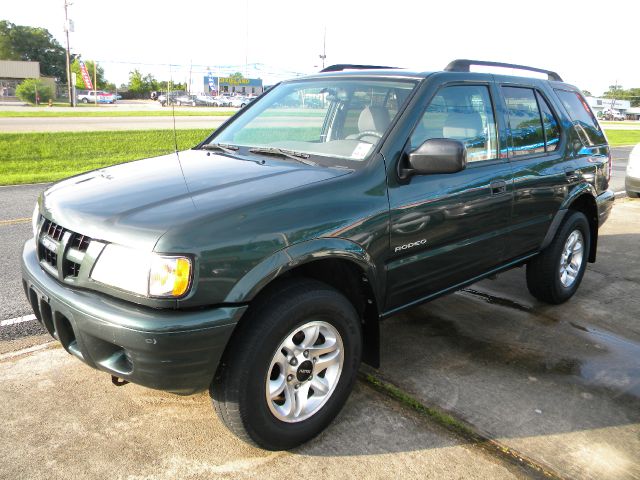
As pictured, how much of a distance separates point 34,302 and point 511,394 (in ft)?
8.74

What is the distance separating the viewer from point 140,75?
7412 centimetres

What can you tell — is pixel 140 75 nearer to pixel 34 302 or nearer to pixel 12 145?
pixel 12 145

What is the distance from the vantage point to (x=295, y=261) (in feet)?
8.07

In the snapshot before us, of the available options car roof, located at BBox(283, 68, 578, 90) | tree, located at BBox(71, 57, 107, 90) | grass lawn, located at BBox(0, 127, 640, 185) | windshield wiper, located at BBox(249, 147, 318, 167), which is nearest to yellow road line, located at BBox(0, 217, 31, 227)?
grass lawn, located at BBox(0, 127, 640, 185)

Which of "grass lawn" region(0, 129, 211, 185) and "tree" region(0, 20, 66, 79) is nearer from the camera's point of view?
"grass lawn" region(0, 129, 211, 185)

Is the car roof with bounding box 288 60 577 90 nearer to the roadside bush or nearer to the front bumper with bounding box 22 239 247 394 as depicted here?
the front bumper with bounding box 22 239 247 394

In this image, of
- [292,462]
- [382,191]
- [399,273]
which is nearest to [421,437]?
[292,462]

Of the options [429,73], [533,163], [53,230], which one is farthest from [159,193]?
[533,163]

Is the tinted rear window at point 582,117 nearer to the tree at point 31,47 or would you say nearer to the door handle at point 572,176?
the door handle at point 572,176

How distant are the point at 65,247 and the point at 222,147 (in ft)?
4.78

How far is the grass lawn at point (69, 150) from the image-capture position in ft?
37.3

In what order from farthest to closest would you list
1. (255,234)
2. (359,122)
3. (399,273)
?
(359,122), (399,273), (255,234)

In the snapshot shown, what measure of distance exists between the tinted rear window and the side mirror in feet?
7.40

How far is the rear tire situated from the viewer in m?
4.49
